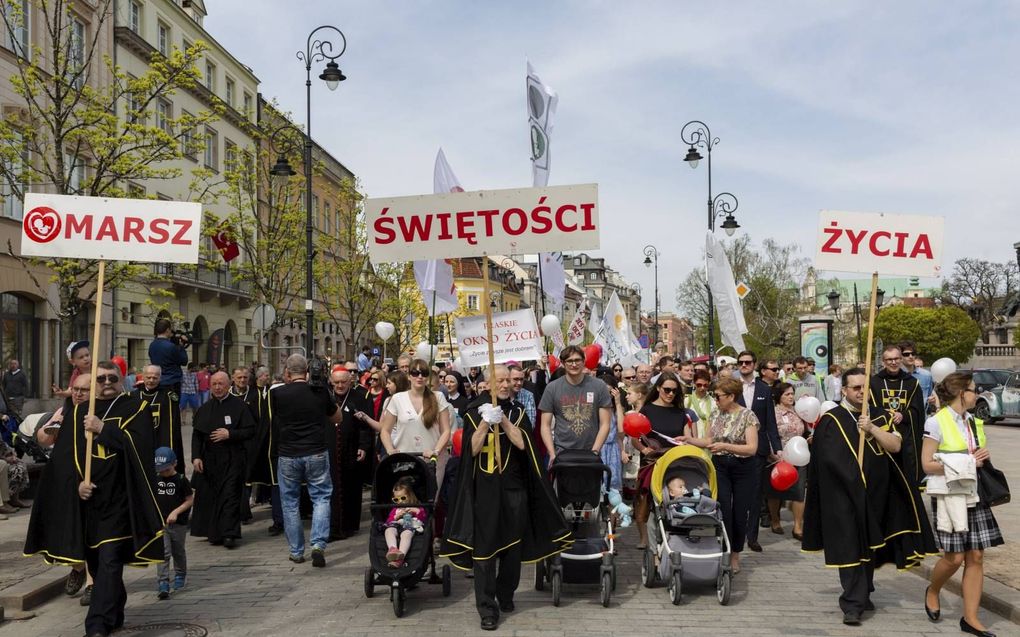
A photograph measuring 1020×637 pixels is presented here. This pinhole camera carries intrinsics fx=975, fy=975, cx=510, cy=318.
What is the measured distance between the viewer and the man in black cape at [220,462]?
975 cm

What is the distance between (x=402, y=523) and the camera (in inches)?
288

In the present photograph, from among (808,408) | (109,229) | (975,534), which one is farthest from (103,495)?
(808,408)

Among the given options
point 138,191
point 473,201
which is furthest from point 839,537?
point 138,191

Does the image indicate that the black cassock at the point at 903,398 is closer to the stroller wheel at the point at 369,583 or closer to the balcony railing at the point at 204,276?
the stroller wheel at the point at 369,583

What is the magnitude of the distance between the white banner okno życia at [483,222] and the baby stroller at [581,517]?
1.67 metres

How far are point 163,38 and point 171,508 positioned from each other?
32279 millimetres

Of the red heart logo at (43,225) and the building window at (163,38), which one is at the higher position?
the building window at (163,38)

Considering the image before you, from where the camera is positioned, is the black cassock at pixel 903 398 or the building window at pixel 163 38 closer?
the black cassock at pixel 903 398

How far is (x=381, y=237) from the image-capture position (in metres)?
7.33

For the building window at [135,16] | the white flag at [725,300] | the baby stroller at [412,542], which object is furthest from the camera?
the building window at [135,16]

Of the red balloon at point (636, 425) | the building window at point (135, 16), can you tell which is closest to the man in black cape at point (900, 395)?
the red balloon at point (636, 425)

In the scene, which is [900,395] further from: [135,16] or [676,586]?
[135,16]

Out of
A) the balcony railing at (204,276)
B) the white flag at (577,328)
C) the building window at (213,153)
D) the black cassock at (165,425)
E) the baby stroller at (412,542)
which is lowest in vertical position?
the baby stroller at (412,542)

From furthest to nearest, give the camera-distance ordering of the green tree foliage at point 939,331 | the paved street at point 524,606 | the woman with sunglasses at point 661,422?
the green tree foliage at point 939,331 → the woman with sunglasses at point 661,422 → the paved street at point 524,606
